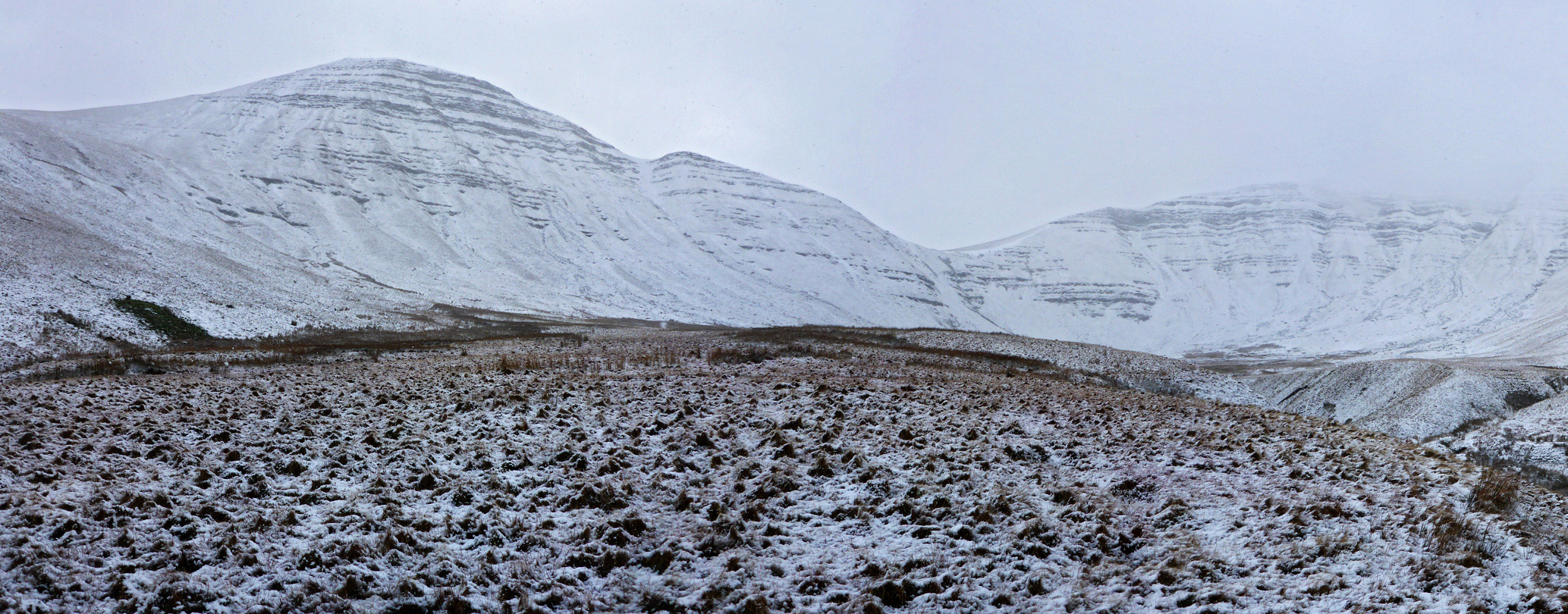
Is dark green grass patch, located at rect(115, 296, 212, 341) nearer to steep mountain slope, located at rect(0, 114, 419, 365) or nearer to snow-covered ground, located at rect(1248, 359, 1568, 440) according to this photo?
steep mountain slope, located at rect(0, 114, 419, 365)

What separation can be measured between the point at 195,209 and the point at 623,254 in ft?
212

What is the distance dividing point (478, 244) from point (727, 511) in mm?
127887

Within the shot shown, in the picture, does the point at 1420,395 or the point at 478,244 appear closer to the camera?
the point at 1420,395

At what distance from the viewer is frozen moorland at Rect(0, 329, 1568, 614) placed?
22.4ft

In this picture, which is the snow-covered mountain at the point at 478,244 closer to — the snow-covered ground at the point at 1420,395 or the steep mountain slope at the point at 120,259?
the steep mountain slope at the point at 120,259

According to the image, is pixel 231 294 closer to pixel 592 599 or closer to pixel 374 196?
pixel 592 599

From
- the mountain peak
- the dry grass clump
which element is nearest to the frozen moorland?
the dry grass clump

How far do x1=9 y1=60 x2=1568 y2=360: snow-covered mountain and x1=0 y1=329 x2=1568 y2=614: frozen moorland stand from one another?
25773 mm

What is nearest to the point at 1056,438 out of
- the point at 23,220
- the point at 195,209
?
the point at 23,220

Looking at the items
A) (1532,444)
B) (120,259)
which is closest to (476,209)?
(120,259)

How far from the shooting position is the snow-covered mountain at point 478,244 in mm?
56906

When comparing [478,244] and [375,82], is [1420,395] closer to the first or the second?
[478,244]

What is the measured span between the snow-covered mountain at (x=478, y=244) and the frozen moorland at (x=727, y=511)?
84.6 feet

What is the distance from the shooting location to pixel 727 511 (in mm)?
8812
